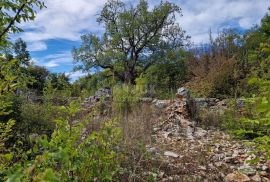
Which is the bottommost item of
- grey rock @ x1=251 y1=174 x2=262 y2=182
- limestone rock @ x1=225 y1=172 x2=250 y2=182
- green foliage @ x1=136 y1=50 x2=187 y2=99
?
grey rock @ x1=251 y1=174 x2=262 y2=182

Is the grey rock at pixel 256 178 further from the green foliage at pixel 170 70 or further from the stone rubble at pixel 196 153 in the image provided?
the green foliage at pixel 170 70

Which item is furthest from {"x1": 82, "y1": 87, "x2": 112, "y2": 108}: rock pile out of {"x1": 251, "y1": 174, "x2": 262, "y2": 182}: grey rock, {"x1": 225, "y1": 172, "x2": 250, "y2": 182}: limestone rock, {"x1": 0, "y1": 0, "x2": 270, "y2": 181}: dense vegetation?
A: {"x1": 251, "y1": 174, "x2": 262, "y2": 182}: grey rock

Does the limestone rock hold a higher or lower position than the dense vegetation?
lower

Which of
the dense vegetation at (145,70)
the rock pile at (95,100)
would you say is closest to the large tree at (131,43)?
the dense vegetation at (145,70)

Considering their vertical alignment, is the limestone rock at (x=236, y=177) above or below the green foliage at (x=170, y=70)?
below

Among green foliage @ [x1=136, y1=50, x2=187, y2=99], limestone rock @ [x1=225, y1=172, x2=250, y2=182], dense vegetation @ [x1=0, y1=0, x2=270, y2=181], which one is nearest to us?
limestone rock @ [x1=225, y1=172, x2=250, y2=182]

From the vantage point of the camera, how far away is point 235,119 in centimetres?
513

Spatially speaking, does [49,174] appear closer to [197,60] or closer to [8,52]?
[8,52]

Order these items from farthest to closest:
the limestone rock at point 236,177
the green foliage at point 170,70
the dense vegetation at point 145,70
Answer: the green foliage at point 170,70 < the dense vegetation at point 145,70 < the limestone rock at point 236,177

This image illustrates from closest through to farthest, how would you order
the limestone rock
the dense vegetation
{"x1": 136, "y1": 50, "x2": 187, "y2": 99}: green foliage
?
1. the limestone rock
2. the dense vegetation
3. {"x1": 136, "y1": 50, "x2": 187, "y2": 99}: green foliage

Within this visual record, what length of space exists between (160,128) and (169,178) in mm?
2536

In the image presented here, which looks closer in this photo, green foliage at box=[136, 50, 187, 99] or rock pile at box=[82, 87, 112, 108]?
rock pile at box=[82, 87, 112, 108]

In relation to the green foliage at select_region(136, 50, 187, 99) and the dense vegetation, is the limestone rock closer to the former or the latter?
the dense vegetation

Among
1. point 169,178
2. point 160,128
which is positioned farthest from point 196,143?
point 169,178
